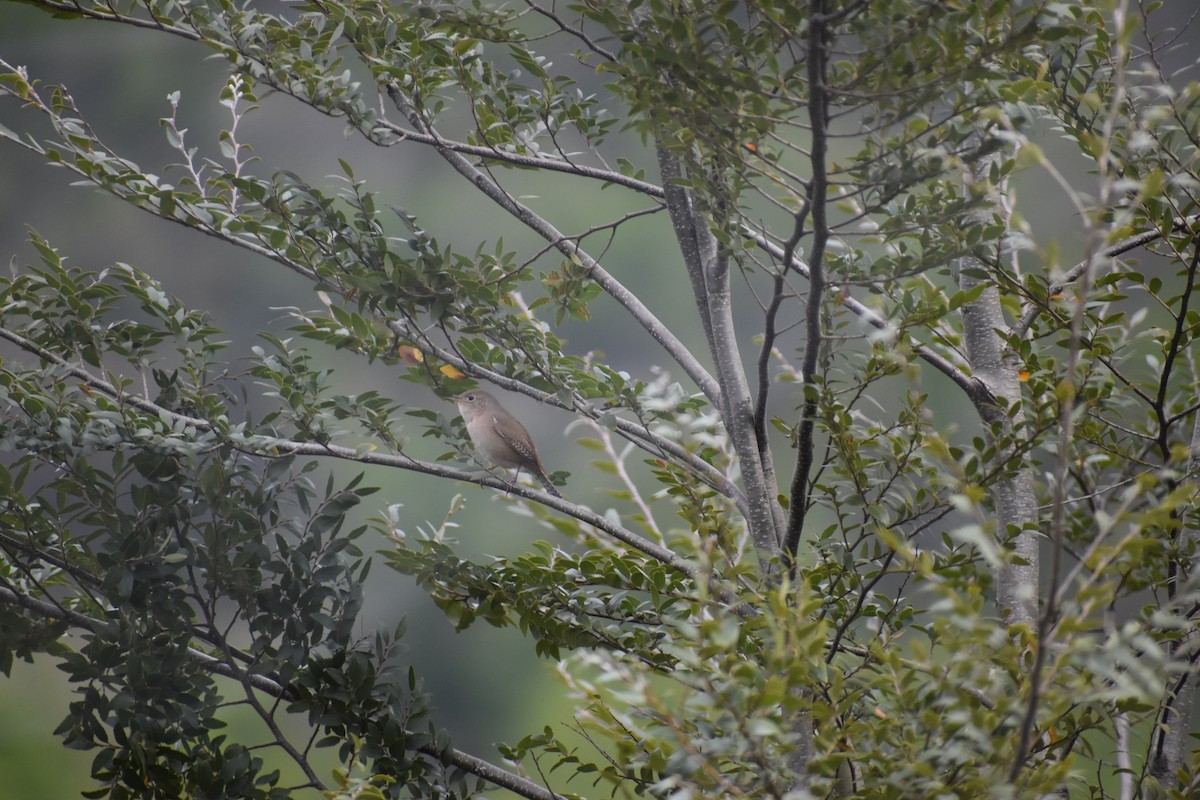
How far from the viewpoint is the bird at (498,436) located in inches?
61.0

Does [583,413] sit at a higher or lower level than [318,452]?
higher

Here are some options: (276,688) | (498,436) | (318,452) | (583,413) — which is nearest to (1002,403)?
(583,413)

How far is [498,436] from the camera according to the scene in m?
1.57

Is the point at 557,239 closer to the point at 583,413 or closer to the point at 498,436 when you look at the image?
the point at 583,413

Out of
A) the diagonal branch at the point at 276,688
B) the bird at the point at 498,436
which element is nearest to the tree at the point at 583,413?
the diagonal branch at the point at 276,688

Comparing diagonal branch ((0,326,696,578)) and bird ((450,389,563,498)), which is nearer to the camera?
diagonal branch ((0,326,696,578))

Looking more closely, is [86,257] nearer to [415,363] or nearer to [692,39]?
[415,363]

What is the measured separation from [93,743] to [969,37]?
126cm

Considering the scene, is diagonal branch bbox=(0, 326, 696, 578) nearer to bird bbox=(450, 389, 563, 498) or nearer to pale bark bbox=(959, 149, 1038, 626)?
bird bbox=(450, 389, 563, 498)

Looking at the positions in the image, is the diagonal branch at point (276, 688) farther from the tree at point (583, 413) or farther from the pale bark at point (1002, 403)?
the pale bark at point (1002, 403)

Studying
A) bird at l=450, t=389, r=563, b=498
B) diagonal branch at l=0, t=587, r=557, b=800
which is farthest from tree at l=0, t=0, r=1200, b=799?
bird at l=450, t=389, r=563, b=498

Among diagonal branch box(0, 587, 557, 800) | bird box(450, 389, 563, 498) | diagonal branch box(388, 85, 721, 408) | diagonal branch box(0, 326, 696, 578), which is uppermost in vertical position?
diagonal branch box(388, 85, 721, 408)

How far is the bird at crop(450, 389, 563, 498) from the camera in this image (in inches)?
61.0

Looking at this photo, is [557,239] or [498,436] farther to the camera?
[498,436]
